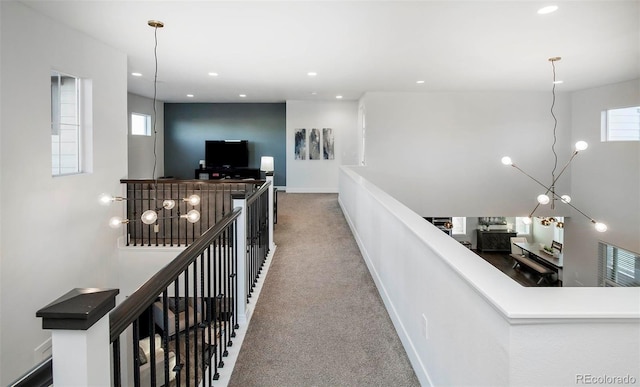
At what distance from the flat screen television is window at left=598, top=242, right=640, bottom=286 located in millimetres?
8933

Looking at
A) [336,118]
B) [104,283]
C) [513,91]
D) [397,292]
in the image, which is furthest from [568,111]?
[104,283]

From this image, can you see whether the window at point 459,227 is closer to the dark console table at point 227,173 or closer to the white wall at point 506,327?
the dark console table at point 227,173

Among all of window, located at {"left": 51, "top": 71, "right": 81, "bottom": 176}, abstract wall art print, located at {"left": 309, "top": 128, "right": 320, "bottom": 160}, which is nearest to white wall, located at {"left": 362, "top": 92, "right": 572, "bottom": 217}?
abstract wall art print, located at {"left": 309, "top": 128, "right": 320, "bottom": 160}

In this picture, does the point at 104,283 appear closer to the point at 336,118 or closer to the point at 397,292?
the point at 397,292

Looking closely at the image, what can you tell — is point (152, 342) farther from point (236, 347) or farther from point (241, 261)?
point (241, 261)

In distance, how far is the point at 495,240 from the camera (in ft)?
46.6

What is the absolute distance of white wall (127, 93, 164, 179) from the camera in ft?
31.3

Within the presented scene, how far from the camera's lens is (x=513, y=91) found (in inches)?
333

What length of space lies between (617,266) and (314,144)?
24.1 feet

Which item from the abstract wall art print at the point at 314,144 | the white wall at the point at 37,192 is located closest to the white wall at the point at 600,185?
the abstract wall art print at the point at 314,144

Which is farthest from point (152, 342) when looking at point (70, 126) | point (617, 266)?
point (617, 266)

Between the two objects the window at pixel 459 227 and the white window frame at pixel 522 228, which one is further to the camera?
the window at pixel 459 227

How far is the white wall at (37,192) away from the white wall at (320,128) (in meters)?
5.83

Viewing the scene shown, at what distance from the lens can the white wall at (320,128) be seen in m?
10.5
